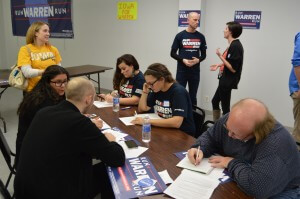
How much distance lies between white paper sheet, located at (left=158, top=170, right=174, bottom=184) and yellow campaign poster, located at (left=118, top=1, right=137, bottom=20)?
4.51 meters

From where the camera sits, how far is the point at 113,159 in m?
1.56

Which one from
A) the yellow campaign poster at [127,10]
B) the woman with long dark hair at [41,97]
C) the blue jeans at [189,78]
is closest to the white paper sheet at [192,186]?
the woman with long dark hair at [41,97]

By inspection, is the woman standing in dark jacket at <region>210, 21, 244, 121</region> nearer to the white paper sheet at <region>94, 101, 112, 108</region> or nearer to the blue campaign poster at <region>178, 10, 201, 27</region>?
the blue campaign poster at <region>178, 10, 201, 27</region>

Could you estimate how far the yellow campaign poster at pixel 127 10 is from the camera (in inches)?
218

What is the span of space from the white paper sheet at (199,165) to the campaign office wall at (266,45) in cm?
307

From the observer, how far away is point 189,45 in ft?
14.1

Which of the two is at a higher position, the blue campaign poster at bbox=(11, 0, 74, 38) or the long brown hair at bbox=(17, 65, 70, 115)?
the blue campaign poster at bbox=(11, 0, 74, 38)

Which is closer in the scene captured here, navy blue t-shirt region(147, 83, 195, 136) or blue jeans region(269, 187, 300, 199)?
blue jeans region(269, 187, 300, 199)

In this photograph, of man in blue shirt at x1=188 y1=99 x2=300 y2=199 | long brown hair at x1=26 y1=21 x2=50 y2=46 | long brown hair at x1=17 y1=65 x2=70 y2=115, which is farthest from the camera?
long brown hair at x1=26 y1=21 x2=50 y2=46

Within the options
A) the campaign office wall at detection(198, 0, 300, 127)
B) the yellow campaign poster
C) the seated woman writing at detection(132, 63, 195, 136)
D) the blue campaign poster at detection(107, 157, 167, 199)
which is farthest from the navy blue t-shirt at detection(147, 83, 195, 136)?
the yellow campaign poster

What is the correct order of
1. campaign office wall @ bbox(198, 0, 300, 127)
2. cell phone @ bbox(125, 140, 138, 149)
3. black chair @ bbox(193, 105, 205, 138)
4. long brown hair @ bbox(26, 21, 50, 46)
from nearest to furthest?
cell phone @ bbox(125, 140, 138, 149)
black chair @ bbox(193, 105, 205, 138)
long brown hair @ bbox(26, 21, 50, 46)
campaign office wall @ bbox(198, 0, 300, 127)

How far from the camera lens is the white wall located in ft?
13.5

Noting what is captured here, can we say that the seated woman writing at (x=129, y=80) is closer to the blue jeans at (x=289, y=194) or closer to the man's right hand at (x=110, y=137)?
the man's right hand at (x=110, y=137)

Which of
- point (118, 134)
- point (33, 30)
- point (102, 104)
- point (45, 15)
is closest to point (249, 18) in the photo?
point (102, 104)
